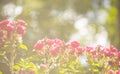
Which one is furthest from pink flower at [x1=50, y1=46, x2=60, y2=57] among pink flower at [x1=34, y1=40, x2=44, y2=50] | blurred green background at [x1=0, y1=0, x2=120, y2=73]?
blurred green background at [x1=0, y1=0, x2=120, y2=73]

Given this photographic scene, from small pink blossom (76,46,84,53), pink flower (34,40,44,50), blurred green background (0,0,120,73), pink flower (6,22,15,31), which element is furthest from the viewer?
blurred green background (0,0,120,73)

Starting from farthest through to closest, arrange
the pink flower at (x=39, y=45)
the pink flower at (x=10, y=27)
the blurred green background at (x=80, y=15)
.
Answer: the blurred green background at (x=80, y=15), the pink flower at (x=39, y=45), the pink flower at (x=10, y=27)

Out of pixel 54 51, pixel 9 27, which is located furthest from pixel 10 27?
pixel 54 51

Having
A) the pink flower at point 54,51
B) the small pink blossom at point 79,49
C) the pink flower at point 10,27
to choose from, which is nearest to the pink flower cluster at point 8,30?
the pink flower at point 10,27

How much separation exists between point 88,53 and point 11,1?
10.9m

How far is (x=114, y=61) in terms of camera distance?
180 inches

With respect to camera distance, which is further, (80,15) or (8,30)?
(80,15)

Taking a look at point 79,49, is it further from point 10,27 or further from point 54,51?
point 10,27

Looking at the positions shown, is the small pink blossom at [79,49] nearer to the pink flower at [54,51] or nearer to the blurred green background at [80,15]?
the pink flower at [54,51]

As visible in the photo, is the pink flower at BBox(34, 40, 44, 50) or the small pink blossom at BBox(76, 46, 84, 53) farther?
the small pink blossom at BBox(76, 46, 84, 53)

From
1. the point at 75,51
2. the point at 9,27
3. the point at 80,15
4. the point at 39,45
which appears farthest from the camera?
the point at 80,15

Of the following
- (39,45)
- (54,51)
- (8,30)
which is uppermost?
(8,30)

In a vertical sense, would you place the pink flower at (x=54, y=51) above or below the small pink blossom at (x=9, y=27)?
below

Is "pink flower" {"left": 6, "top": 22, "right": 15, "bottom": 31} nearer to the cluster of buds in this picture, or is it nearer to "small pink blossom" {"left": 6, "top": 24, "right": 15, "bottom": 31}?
"small pink blossom" {"left": 6, "top": 24, "right": 15, "bottom": 31}
